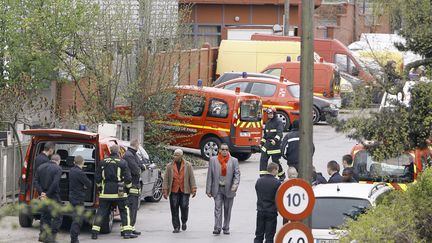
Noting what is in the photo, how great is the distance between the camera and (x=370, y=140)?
1472 cm

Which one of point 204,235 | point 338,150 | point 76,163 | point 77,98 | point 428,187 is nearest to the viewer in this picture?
point 428,187

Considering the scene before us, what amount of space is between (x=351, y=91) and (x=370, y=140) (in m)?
0.74

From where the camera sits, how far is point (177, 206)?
18719 millimetres

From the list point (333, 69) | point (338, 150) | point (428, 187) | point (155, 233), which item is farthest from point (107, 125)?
point (333, 69)

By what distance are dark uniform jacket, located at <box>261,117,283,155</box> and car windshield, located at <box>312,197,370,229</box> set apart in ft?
31.2

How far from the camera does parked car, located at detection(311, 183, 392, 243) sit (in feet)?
45.3

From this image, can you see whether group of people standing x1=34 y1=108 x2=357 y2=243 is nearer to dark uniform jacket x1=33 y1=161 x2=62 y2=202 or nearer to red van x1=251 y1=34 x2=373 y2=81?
dark uniform jacket x1=33 y1=161 x2=62 y2=202

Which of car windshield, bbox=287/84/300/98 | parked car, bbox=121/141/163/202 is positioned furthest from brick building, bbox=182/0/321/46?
parked car, bbox=121/141/163/202

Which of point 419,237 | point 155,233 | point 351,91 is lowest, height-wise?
point 155,233

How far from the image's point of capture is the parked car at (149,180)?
821 inches

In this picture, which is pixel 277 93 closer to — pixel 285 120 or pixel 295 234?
pixel 285 120

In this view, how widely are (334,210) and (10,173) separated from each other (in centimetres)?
858

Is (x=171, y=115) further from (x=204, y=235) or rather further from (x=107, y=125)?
(x=204, y=235)

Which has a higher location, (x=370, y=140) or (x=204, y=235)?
(x=370, y=140)
